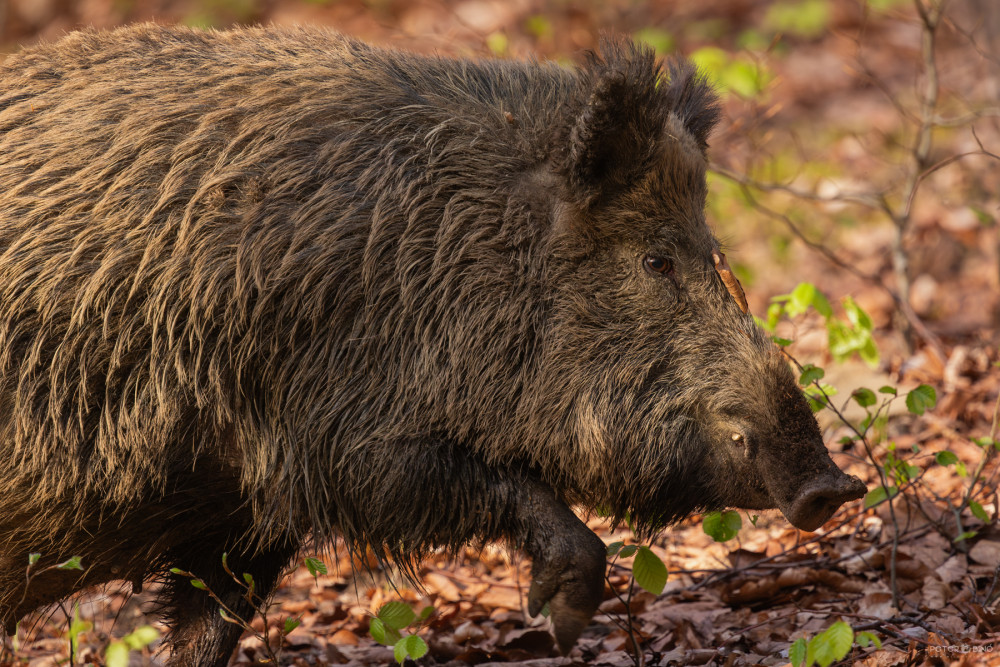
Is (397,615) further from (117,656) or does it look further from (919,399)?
(919,399)

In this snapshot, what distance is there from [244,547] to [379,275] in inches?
48.7

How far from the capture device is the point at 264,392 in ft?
10.8

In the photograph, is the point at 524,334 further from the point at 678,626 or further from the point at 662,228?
the point at 678,626

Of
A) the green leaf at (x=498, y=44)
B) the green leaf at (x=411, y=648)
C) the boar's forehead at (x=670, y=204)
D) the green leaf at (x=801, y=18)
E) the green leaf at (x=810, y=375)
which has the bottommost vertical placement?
the green leaf at (x=411, y=648)

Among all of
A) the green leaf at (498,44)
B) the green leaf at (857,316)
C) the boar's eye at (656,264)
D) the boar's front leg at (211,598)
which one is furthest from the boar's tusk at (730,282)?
the green leaf at (498,44)

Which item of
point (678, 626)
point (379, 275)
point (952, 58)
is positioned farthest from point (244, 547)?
point (952, 58)

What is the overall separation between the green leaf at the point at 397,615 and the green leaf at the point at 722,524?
3.22 ft

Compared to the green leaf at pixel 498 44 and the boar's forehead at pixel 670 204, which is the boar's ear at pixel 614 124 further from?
the green leaf at pixel 498 44

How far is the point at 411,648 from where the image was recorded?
120 inches

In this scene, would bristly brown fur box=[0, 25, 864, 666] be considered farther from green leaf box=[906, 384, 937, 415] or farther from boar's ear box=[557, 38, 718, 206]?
green leaf box=[906, 384, 937, 415]

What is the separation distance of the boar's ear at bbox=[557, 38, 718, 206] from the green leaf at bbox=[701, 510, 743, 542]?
107cm

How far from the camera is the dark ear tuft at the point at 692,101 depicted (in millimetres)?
3756

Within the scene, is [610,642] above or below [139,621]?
above

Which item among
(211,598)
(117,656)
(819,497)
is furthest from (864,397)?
(117,656)
